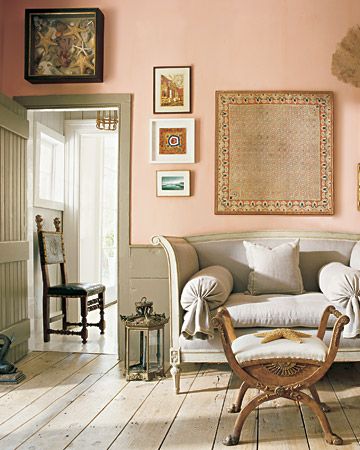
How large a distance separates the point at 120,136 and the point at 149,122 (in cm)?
25

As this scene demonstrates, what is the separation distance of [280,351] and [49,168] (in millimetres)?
4397

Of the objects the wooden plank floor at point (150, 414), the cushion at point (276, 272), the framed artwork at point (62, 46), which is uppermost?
the framed artwork at point (62, 46)

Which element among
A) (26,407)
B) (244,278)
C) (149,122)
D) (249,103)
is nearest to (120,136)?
(149,122)

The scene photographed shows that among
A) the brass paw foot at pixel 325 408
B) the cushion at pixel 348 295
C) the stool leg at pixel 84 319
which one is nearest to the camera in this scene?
the brass paw foot at pixel 325 408

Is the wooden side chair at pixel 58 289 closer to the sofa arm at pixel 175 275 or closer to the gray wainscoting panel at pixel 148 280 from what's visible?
the gray wainscoting panel at pixel 148 280

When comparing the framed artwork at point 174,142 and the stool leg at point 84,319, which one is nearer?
the framed artwork at point 174,142

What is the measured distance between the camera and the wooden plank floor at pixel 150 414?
2.72m

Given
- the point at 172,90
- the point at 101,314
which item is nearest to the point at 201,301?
the point at 172,90

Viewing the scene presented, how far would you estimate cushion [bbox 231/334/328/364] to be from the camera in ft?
9.16

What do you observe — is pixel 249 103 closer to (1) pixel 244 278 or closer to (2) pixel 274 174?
(2) pixel 274 174

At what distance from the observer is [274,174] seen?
4547 mm

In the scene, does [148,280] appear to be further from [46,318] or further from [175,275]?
[46,318]

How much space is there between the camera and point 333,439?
2699mm

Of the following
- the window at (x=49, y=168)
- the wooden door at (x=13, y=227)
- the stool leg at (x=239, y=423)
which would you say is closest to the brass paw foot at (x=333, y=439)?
the stool leg at (x=239, y=423)
